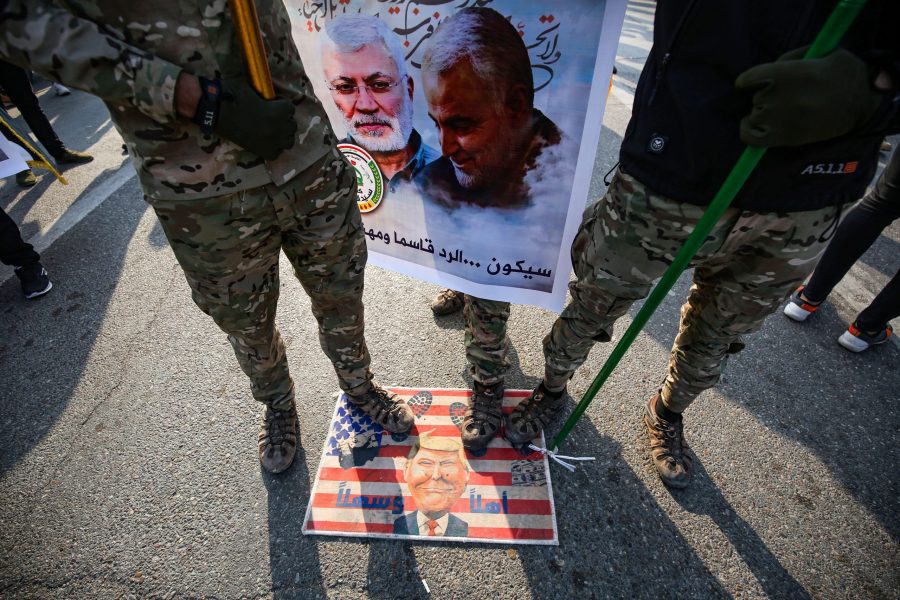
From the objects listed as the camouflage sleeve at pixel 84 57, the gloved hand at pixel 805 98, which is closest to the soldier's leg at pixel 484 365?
the gloved hand at pixel 805 98

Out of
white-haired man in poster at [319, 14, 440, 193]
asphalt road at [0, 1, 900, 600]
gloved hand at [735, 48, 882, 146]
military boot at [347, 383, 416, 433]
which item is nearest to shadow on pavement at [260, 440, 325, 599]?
asphalt road at [0, 1, 900, 600]

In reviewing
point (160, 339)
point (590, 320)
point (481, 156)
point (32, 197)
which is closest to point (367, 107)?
point (481, 156)

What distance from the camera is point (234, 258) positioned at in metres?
1.20

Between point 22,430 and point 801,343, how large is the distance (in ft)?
12.9

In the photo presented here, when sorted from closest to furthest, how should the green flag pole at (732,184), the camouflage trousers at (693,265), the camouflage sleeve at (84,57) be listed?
the green flag pole at (732,184) < the camouflage sleeve at (84,57) < the camouflage trousers at (693,265)

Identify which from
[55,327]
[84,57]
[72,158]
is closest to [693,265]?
[84,57]

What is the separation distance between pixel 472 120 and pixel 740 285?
3.16 ft

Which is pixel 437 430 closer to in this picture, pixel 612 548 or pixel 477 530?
pixel 477 530

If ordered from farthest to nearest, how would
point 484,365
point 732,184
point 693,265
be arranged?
point 484,365 < point 693,265 < point 732,184

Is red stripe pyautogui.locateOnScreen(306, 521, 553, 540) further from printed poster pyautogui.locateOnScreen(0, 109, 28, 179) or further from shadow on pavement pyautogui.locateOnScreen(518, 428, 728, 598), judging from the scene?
printed poster pyautogui.locateOnScreen(0, 109, 28, 179)

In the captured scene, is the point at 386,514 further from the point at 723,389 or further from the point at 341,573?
the point at 723,389

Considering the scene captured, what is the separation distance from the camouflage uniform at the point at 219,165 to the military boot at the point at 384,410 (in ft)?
1.07

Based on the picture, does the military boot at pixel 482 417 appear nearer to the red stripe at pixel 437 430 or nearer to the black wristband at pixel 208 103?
the red stripe at pixel 437 430

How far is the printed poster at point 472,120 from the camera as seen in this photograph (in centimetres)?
118
